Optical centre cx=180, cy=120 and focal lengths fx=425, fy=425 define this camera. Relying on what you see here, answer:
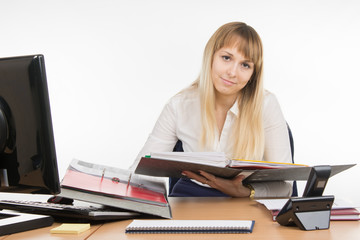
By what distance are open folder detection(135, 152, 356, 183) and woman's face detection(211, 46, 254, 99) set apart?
1.99ft

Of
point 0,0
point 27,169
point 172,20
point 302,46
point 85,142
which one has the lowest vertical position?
point 85,142

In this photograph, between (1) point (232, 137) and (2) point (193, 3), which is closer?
(1) point (232, 137)

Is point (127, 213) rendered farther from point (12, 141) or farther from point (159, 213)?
point (12, 141)

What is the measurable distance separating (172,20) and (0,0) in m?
1.59

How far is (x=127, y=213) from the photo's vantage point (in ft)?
3.47

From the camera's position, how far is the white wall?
372cm

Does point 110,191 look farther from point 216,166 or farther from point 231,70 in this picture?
point 231,70

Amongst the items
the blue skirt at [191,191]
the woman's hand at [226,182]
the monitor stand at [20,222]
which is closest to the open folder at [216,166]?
the woman's hand at [226,182]

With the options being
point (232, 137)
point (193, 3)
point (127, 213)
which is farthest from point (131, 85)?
point (127, 213)

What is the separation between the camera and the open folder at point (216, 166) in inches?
45.3

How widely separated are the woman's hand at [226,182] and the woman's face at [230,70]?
0.54 metres

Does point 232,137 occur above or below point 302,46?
below

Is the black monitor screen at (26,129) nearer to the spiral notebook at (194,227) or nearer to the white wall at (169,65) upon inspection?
the spiral notebook at (194,227)

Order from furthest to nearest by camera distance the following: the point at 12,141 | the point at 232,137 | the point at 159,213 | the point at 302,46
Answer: the point at 302,46
the point at 232,137
the point at 159,213
the point at 12,141
